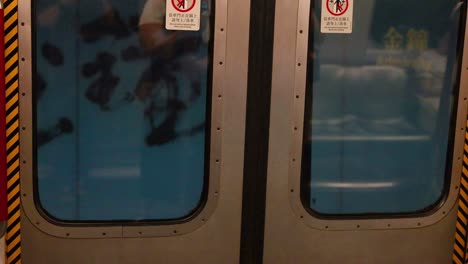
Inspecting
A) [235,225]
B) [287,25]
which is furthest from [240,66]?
[235,225]

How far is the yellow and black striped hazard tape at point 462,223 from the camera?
3217 millimetres

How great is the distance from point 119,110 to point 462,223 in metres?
1.81

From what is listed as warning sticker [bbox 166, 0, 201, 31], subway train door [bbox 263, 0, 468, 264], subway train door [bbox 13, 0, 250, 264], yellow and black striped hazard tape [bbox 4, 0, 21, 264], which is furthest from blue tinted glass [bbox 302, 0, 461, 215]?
yellow and black striped hazard tape [bbox 4, 0, 21, 264]

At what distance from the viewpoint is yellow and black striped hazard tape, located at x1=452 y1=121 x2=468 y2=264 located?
3.22m

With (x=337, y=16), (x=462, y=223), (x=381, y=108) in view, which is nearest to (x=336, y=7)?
(x=337, y=16)

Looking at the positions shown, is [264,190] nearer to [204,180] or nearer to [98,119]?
[204,180]

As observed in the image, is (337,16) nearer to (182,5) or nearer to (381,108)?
(381,108)

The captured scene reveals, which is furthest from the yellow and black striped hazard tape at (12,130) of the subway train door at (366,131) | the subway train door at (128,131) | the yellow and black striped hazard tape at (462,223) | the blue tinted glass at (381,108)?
the yellow and black striped hazard tape at (462,223)

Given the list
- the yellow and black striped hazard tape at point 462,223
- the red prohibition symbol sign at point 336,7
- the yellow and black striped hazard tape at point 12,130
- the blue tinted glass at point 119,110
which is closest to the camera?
the yellow and black striped hazard tape at point 12,130

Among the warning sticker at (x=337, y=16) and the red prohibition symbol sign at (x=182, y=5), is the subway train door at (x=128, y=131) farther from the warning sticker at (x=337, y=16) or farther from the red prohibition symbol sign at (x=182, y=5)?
the warning sticker at (x=337, y=16)

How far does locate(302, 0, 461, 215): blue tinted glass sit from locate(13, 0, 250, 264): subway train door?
15.7 inches

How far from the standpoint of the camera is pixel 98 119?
2.90 meters

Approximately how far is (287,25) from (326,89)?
1.20 feet

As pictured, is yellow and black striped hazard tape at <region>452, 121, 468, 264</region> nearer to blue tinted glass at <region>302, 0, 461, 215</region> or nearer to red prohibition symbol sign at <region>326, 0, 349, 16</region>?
blue tinted glass at <region>302, 0, 461, 215</region>
